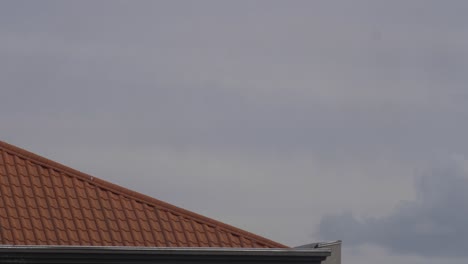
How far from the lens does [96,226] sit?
26.0 metres

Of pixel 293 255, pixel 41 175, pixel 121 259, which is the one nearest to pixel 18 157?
pixel 41 175

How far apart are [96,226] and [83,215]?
1.46 ft

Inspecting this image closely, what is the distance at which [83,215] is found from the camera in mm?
26281

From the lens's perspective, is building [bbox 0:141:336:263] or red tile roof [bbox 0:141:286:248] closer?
building [bbox 0:141:336:263]

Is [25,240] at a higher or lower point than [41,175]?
lower

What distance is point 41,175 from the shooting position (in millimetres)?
27219

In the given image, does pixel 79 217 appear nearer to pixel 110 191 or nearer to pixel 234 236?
pixel 110 191

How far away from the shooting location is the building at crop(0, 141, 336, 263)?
2455 centimetres

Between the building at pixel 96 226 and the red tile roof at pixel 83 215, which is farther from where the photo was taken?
the red tile roof at pixel 83 215

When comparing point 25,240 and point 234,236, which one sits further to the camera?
point 234,236

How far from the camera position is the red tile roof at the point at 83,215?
25.5 metres

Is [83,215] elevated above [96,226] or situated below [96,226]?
above

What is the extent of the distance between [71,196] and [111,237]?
162 cm

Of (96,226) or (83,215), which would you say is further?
(83,215)
